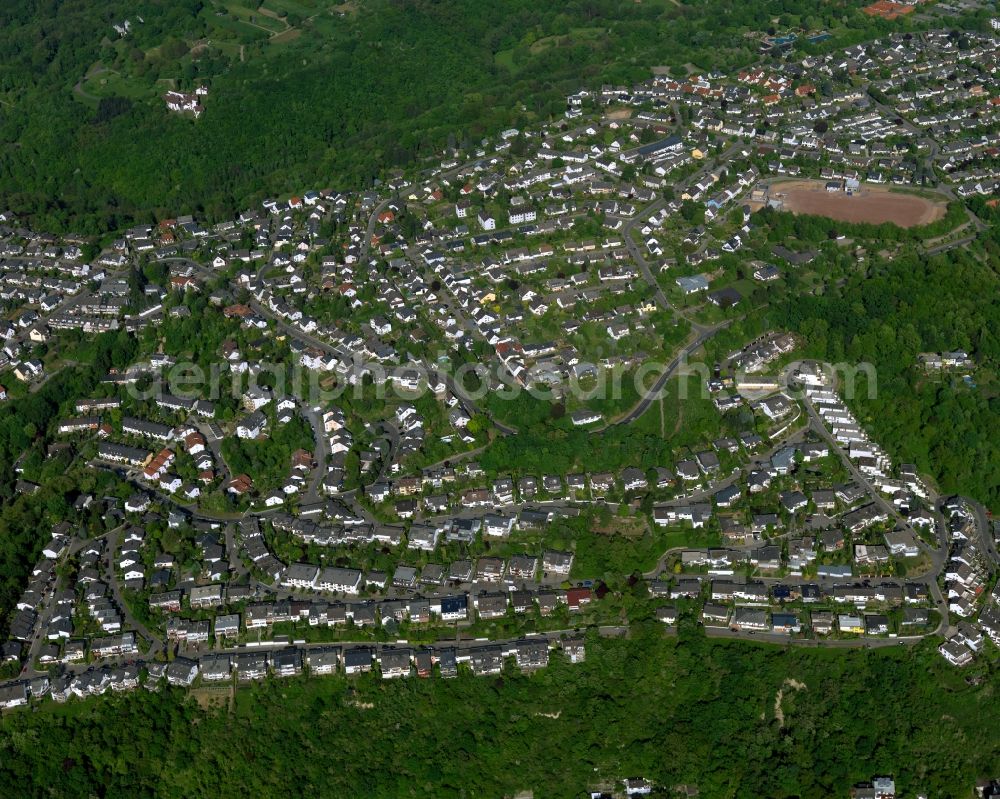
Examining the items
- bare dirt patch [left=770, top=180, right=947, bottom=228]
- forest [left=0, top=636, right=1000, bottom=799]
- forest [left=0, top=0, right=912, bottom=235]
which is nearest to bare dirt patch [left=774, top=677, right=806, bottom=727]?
forest [left=0, top=636, right=1000, bottom=799]

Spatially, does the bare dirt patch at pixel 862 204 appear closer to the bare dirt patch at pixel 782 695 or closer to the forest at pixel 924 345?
the forest at pixel 924 345

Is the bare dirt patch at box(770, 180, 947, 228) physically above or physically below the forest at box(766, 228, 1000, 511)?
above

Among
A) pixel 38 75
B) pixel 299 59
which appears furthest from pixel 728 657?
pixel 38 75

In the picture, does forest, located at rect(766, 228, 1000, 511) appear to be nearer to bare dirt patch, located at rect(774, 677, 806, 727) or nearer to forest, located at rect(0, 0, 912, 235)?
bare dirt patch, located at rect(774, 677, 806, 727)

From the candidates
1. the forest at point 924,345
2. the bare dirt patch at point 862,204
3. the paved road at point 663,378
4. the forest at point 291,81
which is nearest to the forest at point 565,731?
the forest at point 924,345

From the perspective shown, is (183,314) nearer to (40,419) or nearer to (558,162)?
(40,419)

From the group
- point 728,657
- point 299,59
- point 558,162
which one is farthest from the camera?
point 299,59
